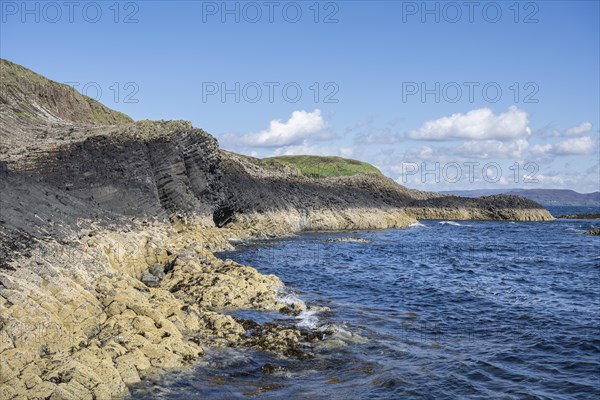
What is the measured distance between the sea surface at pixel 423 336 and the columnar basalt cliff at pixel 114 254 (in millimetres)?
1250

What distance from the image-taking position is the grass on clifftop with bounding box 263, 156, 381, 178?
13268 cm

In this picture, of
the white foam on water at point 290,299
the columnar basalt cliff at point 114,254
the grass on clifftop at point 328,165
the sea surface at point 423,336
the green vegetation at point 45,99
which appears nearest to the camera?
the columnar basalt cliff at point 114,254

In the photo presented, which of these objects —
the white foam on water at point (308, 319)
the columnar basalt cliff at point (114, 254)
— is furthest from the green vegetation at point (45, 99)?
the white foam on water at point (308, 319)

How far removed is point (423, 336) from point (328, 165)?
4859 inches

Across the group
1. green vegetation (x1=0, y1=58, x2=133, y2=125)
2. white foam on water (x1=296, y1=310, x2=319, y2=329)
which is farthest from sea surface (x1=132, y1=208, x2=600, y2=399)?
green vegetation (x1=0, y1=58, x2=133, y2=125)

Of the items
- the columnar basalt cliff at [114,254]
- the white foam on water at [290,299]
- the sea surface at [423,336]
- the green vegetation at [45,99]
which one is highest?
the green vegetation at [45,99]

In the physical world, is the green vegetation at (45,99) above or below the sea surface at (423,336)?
above

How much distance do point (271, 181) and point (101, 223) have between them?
38.4 m

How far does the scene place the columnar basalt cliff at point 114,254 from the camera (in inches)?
480

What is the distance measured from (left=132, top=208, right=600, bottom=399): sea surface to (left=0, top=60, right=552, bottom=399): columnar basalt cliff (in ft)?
4.10

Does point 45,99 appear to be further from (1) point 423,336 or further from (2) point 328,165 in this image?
(2) point 328,165

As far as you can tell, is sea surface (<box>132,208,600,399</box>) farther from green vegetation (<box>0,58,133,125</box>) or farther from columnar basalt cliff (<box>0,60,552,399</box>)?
green vegetation (<box>0,58,133,125</box>)

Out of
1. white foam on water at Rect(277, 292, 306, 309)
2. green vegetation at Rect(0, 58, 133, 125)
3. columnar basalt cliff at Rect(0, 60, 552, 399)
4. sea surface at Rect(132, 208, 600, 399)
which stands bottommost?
sea surface at Rect(132, 208, 600, 399)

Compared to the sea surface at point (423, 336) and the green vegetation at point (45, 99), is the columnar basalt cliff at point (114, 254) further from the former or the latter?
the sea surface at point (423, 336)
